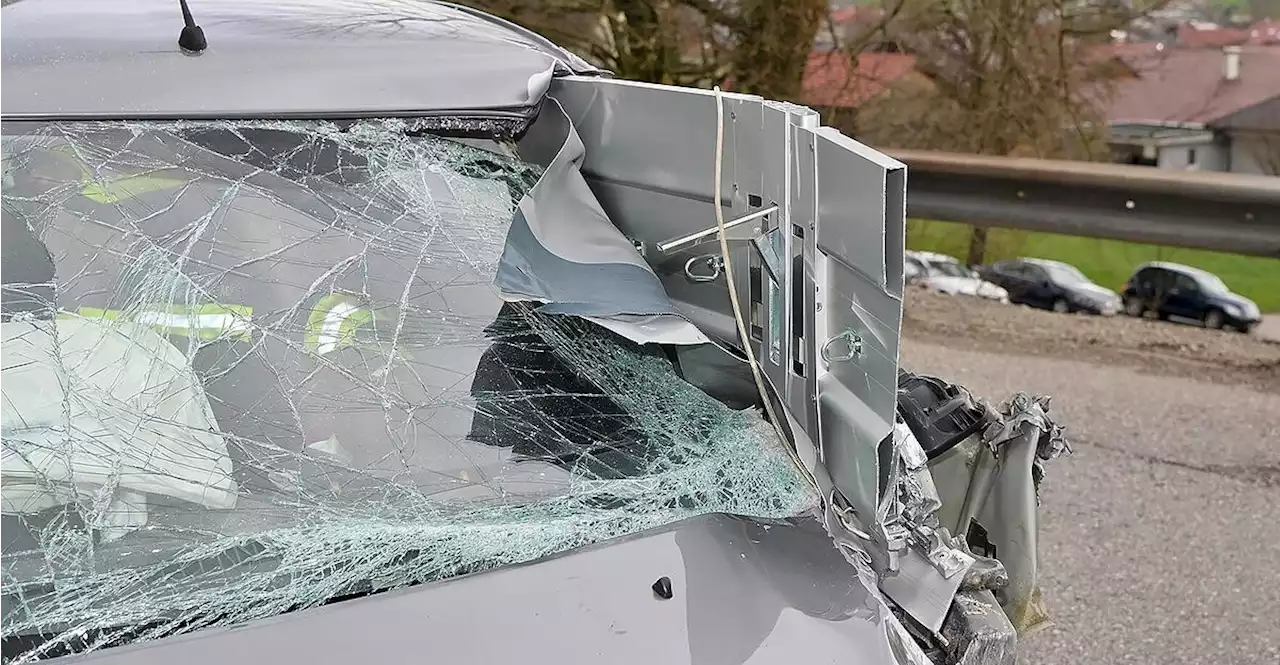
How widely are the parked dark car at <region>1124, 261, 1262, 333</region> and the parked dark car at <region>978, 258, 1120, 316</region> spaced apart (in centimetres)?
17

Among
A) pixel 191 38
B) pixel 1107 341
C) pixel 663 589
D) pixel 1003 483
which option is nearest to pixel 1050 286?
pixel 1107 341

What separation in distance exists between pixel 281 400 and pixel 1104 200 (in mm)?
3653

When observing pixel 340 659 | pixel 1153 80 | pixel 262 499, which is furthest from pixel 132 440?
pixel 1153 80

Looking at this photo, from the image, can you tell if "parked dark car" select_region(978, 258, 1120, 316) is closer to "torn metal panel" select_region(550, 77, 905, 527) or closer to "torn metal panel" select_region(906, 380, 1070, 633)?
"torn metal panel" select_region(906, 380, 1070, 633)

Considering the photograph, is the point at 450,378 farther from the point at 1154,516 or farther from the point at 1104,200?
the point at 1104,200

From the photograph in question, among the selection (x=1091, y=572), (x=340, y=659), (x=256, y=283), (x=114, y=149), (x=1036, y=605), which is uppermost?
(x=114, y=149)

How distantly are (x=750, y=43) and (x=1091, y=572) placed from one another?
15.4 ft

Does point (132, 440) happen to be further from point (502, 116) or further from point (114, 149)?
point (502, 116)

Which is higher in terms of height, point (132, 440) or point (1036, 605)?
point (132, 440)

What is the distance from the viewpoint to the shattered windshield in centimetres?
136

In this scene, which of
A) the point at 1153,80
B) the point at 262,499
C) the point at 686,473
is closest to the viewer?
the point at 262,499

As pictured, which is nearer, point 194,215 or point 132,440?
point 132,440

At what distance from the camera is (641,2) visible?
21.7 feet

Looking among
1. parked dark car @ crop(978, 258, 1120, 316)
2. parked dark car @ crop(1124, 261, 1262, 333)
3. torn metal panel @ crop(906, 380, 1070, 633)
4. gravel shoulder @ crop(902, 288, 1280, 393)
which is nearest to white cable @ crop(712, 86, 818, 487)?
torn metal panel @ crop(906, 380, 1070, 633)
